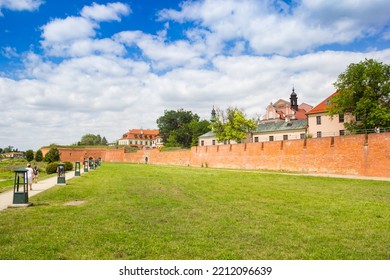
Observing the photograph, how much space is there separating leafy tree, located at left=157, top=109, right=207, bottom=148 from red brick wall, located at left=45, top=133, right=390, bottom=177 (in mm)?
40504

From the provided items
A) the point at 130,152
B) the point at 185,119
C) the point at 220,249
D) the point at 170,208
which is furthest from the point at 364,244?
the point at 185,119

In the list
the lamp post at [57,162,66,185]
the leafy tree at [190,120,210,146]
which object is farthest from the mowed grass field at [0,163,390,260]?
the leafy tree at [190,120,210,146]

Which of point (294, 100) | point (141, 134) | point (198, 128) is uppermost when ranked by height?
point (294, 100)

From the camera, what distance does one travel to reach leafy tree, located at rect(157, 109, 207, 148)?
87.4 m

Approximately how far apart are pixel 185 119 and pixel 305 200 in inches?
3328

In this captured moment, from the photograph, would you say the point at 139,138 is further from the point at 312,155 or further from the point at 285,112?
the point at 312,155

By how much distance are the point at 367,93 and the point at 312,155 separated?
12.3 metres

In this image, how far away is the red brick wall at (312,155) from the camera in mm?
21750

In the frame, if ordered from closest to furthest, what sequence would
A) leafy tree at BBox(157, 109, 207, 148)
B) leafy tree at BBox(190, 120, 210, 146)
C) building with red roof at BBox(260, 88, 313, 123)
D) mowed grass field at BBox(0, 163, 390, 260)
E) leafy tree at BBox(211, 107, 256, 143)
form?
mowed grass field at BBox(0, 163, 390, 260), leafy tree at BBox(211, 107, 256, 143), building with red roof at BBox(260, 88, 313, 123), leafy tree at BBox(190, 120, 210, 146), leafy tree at BBox(157, 109, 207, 148)

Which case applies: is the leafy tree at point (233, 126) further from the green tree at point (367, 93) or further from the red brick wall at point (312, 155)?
the green tree at point (367, 93)

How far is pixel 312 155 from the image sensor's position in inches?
1051

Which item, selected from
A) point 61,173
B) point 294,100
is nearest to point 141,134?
point 294,100

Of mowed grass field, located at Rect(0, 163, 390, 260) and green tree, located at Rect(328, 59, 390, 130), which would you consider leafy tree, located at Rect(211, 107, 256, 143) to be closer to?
green tree, located at Rect(328, 59, 390, 130)

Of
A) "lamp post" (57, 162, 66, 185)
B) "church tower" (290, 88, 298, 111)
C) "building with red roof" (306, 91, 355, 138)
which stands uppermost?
"church tower" (290, 88, 298, 111)
